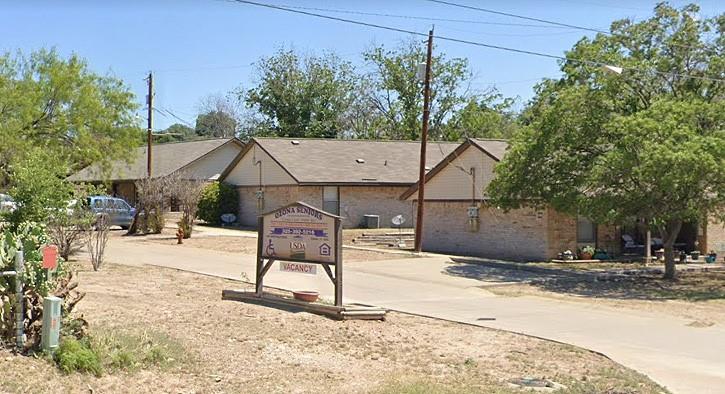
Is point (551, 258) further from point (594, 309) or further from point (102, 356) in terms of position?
point (102, 356)

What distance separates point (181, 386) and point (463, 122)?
5927 centimetres

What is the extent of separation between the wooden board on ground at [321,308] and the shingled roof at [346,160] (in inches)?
1012

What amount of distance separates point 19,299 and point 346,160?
35276 millimetres

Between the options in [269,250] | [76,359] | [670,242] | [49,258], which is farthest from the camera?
[670,242]

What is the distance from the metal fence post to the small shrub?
0.40 metres

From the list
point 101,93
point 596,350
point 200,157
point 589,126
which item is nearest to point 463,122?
point 200,157

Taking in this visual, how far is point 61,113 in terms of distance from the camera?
2967cm

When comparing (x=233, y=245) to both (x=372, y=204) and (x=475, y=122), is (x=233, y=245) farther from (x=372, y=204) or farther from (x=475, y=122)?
(x=475, y=122)

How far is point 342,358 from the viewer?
9727 mm

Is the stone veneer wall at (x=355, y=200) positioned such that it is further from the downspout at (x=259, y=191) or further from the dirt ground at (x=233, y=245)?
the dirt ground at (x=233, y=245)

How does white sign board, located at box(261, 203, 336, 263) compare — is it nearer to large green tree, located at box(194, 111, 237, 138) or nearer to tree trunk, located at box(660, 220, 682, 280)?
tree trunk, located at box(660, 220, 682, 280)

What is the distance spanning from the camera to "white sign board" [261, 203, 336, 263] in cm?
1309

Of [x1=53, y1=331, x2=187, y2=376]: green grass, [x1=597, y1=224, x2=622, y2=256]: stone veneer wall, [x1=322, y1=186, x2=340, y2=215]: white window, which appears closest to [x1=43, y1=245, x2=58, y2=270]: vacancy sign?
[x1=53, y1=331, x2=187, y2=376]: green grass

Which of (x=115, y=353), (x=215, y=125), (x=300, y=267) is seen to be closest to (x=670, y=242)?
(x=300, y=267)
